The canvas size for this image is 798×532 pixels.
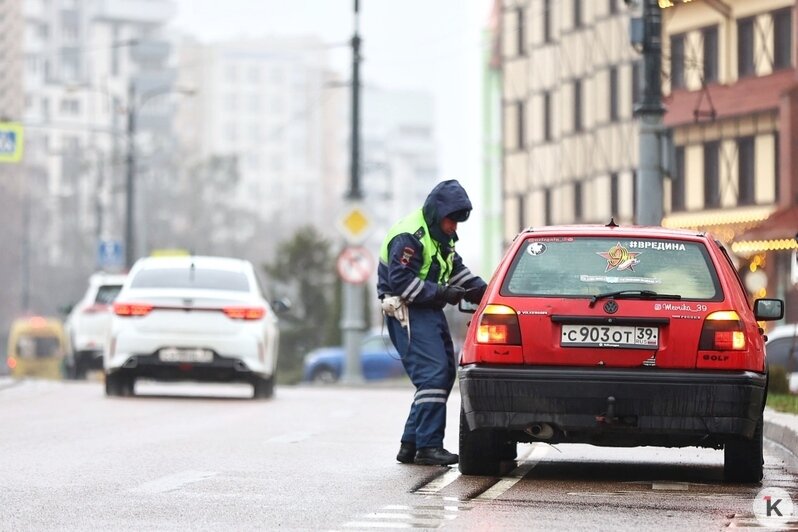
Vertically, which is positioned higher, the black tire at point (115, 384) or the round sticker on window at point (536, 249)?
the round sticker on window at point (536, 249)

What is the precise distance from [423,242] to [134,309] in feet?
36.4

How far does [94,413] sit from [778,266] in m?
34.5

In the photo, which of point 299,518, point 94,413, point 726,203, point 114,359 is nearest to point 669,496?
point 299,518

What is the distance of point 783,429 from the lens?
17453 millimetres

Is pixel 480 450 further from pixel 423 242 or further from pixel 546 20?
pixel 546 20

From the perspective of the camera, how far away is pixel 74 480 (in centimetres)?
1241

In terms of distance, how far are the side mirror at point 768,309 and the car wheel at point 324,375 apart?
3459cm

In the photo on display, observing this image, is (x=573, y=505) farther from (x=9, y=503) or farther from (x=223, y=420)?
(x=223, y=420)

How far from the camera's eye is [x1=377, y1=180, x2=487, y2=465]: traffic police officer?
1378cm

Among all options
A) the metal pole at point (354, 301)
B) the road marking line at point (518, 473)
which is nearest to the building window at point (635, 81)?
the metal pole at point (354, 301)

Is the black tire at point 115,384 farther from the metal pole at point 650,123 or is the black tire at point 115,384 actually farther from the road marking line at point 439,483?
the road marking line at point 439,483

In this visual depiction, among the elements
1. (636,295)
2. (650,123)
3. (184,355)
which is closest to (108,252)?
(650,123)

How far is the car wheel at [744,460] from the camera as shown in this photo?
42.2 feet

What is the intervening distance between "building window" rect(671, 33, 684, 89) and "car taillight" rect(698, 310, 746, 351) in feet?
154
